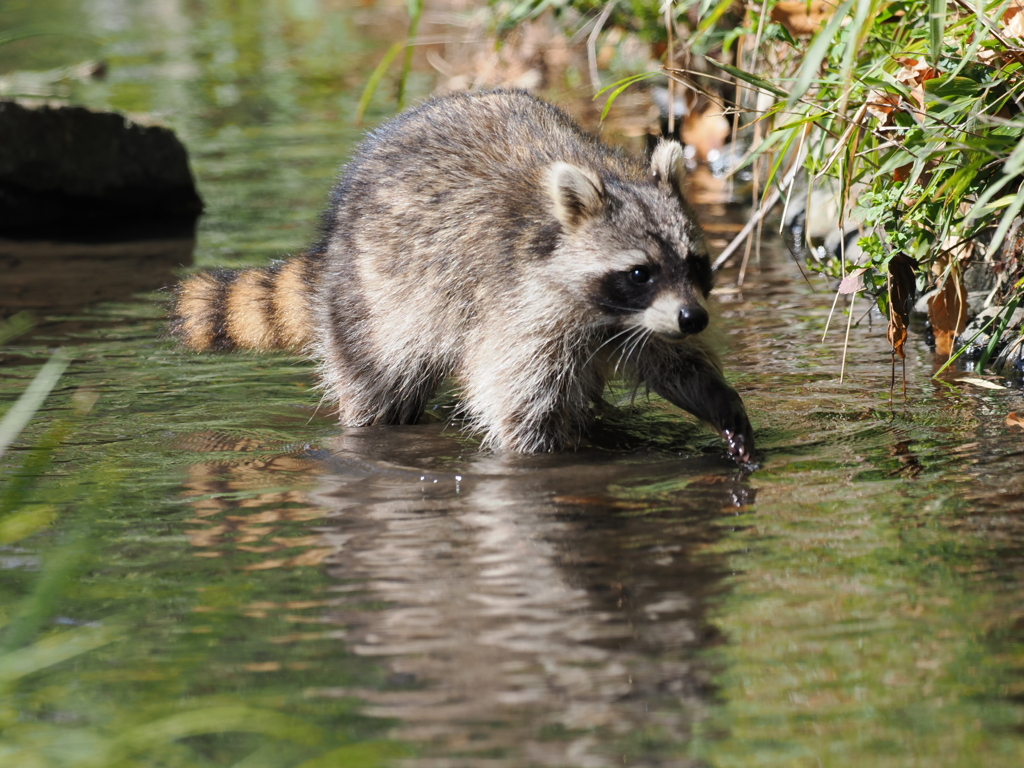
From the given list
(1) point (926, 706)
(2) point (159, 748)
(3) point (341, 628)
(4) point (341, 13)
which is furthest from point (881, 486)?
(4) point (341, 13)

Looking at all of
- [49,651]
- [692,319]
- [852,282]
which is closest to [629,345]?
[692,319]

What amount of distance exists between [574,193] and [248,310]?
135 cm

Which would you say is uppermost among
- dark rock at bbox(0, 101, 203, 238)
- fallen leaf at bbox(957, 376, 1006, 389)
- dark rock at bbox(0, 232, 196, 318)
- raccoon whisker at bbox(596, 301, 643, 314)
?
raccoon whisker at bbox(596, 301, 643, 314)

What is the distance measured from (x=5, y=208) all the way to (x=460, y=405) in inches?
152

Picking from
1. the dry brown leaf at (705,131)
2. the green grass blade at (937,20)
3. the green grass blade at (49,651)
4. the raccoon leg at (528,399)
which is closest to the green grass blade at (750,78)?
the green grass blade at (937,20)

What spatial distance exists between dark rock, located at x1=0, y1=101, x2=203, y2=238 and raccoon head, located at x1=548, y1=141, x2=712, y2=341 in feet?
13.5

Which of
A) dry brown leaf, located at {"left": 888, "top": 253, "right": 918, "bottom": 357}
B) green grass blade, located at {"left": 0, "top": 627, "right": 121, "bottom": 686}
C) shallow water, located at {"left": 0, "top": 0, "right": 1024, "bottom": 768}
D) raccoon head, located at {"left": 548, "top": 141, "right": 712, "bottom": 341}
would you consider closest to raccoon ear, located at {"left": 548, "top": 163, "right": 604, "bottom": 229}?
raccoon head, located at {"left": 548, "top": 141, "right": 712, "bottom": 341}

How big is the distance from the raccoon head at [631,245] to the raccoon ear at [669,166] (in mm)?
91

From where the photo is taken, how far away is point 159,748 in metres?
2.16

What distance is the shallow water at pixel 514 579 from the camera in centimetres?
216

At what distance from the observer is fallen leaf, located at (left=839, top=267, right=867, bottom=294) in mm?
3697

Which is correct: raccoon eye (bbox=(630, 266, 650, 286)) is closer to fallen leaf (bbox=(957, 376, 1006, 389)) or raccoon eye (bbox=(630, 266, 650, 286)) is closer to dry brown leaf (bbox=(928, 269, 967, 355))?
dry brown leaf (bbox=(928, 269, 967, 355))

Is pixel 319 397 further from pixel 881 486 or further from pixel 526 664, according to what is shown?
pixel 526 664

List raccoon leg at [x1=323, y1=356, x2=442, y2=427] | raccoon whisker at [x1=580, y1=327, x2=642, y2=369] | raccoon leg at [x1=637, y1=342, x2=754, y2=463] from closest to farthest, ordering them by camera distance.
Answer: raccoon leg at [x1=637, y1=342, x2=754, y2=463], raccoon whisker at [x1=580, y1=327, x2=642, y2=369], raccoon leg at [x1=323, y1=356, x2=442, y2=427]
